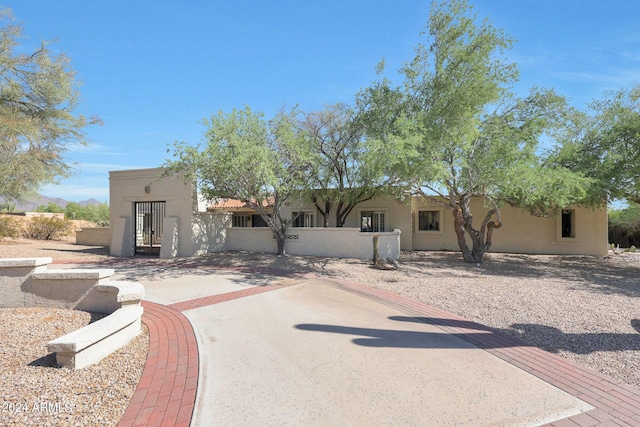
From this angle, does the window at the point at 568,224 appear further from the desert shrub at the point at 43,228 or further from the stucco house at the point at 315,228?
the desert shrub at the point at 43,228

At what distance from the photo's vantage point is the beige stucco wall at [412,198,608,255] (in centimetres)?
1688

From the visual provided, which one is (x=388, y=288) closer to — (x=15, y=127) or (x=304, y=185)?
(x=304, y=185)

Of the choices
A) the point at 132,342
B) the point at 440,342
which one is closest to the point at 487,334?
the point at 440,342

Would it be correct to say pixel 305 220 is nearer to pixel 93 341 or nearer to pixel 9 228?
pixel 93 341

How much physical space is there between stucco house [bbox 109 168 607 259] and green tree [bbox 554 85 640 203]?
3706 millimetres

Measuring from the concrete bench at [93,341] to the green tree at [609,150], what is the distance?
47.8 feet

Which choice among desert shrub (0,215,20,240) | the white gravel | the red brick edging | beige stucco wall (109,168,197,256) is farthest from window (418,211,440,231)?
desert shrub (0,215,20,240)

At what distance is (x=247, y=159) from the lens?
34.3 feet

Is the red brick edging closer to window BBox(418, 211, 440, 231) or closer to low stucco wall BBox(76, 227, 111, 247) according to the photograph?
window BBox(418, 211, 440, 231)

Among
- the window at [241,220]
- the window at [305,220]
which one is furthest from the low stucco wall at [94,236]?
the window at [305,220]

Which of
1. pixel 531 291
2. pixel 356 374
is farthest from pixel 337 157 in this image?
pixel 356 374

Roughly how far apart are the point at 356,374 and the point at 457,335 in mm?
2134

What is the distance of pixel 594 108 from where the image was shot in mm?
14289

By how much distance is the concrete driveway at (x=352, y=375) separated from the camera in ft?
10.3
